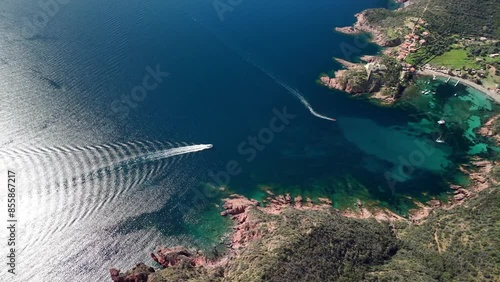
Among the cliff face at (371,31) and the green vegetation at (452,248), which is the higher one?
the cliff face at (371,31)

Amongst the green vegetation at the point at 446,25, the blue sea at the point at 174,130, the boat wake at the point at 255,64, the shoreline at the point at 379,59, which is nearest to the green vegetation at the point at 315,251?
the blue sea at the point at 174,130

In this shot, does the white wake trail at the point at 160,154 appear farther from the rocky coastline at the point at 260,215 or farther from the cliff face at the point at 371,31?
the cliff face at the point at 371,31

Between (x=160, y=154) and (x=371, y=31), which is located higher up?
(x=160, y=154)

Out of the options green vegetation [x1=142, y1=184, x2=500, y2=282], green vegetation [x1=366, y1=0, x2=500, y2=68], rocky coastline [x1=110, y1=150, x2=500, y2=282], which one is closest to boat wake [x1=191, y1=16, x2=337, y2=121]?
rocky coastline [x1=110, y1=150, x2=500, y2=282]

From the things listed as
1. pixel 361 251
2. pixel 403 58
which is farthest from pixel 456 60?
pixel 361 251

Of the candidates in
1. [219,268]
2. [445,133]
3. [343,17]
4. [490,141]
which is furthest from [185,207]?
[343,17]

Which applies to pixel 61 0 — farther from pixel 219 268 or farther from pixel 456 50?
pixel 456 50

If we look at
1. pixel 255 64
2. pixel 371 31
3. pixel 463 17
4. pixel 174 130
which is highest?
pixel 255 64

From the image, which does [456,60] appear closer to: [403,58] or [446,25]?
[403,58]

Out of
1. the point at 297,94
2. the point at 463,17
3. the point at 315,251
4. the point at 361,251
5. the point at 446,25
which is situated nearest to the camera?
the point at 315,251
